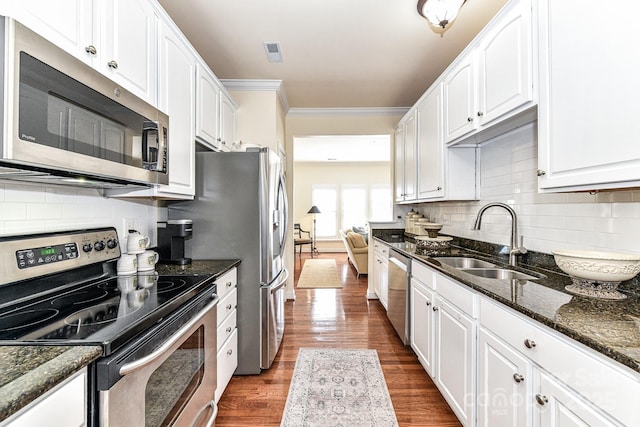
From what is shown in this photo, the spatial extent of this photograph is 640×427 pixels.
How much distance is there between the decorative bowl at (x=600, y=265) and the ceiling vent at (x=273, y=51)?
2.48m

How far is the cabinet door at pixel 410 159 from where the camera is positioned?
3223 millimetres

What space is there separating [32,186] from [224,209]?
1052 millimetres

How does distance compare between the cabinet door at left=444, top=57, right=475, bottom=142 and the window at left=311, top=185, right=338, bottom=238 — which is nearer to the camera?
the cabinet door at left=444, top=57, right=475, bottom=142

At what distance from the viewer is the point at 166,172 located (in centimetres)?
155

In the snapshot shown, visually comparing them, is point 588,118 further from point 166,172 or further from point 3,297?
point 3,297

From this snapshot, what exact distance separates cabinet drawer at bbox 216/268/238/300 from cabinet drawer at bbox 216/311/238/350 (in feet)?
0.57

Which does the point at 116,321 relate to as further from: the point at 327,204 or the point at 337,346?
the point at 327,204

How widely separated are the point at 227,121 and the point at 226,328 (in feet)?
6.30

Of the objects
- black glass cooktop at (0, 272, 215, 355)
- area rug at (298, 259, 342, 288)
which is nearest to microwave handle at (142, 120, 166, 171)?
black glass cooktop at (0, 272, 215, 355)

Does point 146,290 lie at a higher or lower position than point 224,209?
lower

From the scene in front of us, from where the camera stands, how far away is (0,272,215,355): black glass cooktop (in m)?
0.89

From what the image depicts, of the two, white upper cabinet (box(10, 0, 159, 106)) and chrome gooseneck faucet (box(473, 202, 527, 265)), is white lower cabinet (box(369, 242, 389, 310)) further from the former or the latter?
white upper cabinet (box(10, 0, 159, 106))

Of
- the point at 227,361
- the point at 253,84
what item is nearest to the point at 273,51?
the point at 253,84

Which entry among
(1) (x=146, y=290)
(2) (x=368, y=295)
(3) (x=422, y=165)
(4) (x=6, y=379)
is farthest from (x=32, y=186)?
(2) (x=368, y=295)
